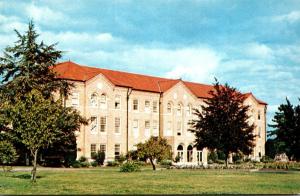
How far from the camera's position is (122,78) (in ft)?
222

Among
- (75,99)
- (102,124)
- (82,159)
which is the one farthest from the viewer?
(102,124)

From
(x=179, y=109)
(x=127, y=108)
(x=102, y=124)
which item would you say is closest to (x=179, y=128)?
(x=179, y=109)

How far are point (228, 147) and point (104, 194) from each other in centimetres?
2554

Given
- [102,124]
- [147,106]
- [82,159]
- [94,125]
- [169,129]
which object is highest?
[147,106]

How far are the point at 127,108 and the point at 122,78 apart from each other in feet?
17.1

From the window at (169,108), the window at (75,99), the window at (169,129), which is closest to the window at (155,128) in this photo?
the window at (169,129)

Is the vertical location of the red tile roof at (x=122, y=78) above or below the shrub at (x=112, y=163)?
above

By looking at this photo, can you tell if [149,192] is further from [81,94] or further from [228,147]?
[81,94]

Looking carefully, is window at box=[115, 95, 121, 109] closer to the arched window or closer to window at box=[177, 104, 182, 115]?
the arched window

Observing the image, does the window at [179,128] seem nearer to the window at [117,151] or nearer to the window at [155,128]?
the window at [155,128]

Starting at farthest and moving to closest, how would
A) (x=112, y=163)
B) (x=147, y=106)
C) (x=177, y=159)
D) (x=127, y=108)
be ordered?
(x=147, y=106) → (x=177, y=159) → (x=127, y=108) → (x=112, y=163)

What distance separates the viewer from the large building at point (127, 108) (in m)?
59.2

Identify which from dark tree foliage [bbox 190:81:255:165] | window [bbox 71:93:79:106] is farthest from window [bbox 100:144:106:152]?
dark tree foliage [bbox 190:81:255:165]

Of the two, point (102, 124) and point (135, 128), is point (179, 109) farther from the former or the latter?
point (102, 124)
